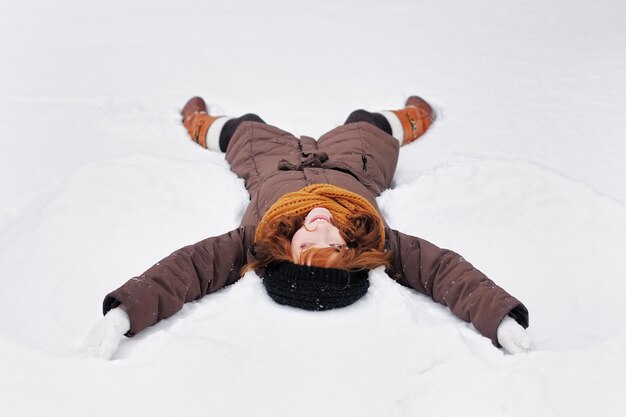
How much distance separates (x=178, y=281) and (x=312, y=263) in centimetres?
27

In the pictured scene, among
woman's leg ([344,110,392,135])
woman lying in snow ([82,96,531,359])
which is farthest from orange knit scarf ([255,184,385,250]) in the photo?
woman's leg ([344,110,392,135])

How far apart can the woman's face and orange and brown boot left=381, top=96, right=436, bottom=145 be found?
849 millimetres

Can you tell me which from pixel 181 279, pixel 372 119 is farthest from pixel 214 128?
pixel 181 279

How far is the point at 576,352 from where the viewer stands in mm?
1288

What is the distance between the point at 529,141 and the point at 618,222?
501 mm

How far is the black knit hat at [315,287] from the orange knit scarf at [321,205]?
145 millimetres

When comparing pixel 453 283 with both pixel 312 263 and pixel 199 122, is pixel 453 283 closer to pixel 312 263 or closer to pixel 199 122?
pixel 312 263

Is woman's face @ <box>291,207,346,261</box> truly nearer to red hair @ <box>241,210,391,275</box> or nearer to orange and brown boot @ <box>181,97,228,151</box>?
red hair @ <box>241,210,391,275</box>

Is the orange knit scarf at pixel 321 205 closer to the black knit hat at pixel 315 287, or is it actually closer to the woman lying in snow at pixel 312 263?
the woman lying in snow at pixel 312 263

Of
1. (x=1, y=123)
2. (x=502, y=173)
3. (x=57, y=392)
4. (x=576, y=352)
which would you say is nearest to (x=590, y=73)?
(x=502, y=173)

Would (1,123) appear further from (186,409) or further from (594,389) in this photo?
(594,389)

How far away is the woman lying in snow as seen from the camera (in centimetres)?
140

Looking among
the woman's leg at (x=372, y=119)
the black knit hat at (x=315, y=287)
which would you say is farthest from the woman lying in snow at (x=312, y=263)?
the woman's leg at (x=372, y=119)

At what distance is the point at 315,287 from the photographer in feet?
4.78
